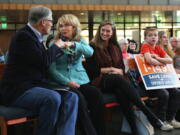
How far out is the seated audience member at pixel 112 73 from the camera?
4086 mm

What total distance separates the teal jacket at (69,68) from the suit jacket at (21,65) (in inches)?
20.0

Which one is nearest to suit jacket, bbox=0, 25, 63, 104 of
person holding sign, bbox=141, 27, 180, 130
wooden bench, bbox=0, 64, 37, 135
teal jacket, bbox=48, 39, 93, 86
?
wooden bench, bbox=0, 64, 37, 135

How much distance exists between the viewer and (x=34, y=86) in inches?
132

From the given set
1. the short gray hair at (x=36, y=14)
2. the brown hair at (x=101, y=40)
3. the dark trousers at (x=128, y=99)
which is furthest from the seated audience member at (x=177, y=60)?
the short gray hair at (x=36, y=14)

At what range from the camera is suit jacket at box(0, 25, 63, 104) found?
3287 millimetres

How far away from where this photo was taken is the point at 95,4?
19.2 metres

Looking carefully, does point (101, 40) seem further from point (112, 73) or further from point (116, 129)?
point (116, 129)

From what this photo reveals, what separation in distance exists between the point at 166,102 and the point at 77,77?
5.69 ft

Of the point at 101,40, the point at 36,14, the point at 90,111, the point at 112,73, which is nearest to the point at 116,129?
the point at 112,73

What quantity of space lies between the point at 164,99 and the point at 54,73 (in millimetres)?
2017

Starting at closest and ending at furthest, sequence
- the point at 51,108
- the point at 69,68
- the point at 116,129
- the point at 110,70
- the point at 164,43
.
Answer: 1. the point at 51,108
2. the point at 69,68
3. the point at 110,70
4. the point at 116,129
5. the point at 164,43

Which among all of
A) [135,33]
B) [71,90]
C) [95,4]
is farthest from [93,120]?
[135,33]

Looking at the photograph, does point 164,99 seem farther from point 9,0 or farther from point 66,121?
point 9,0

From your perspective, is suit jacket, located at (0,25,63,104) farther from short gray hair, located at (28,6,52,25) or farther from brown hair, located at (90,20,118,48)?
brown hair, located at (90,20,118,48)
